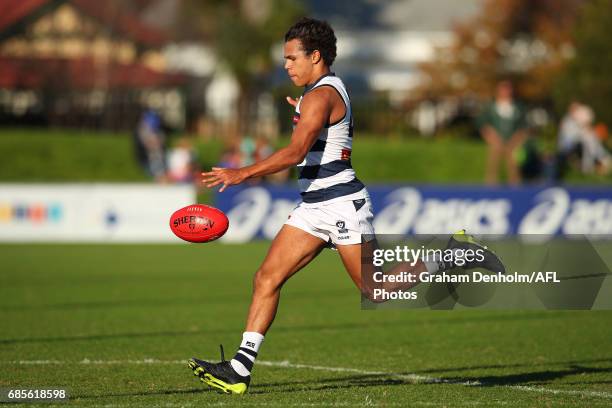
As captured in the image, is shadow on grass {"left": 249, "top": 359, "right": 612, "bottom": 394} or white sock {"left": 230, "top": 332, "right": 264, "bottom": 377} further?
shadow on grass {"left": 249, "top": 359, "right": 612, "bottom": 394}

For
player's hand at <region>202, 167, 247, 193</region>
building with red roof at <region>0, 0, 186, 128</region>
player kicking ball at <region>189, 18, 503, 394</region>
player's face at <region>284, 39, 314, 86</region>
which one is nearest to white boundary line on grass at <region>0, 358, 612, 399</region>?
player kicking ball at <region>189, 18, 503, 394</region>

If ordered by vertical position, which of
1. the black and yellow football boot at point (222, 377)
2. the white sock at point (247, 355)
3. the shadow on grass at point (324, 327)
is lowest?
the shadow on grass at point (324, 327)

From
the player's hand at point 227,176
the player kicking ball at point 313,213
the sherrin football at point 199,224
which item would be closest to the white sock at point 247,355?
the player kicking ball at point 313,213

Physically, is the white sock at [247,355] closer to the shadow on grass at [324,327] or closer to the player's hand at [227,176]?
the player's hand at [227,176]

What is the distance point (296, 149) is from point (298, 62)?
31.6 inches

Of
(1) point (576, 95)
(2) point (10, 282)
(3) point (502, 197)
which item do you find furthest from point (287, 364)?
(1) point (576, 95)

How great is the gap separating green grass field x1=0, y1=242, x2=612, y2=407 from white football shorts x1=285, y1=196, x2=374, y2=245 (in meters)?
1.08

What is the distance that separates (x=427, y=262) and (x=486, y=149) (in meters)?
24.8

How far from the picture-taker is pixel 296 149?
7.89m

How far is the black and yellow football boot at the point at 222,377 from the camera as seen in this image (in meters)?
8.18

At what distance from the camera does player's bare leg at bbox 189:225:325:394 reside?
8.20m

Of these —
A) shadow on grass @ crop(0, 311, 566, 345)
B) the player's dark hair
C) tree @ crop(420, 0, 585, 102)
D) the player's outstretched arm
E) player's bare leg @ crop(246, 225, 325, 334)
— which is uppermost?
tree @ crop(420, 0, 585, 102)

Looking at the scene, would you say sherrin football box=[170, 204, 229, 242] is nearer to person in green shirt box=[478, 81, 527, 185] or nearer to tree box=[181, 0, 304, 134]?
person in green shirt box=[478, 81, 527, 185]

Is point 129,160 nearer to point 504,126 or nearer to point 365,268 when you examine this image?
point 504,126
